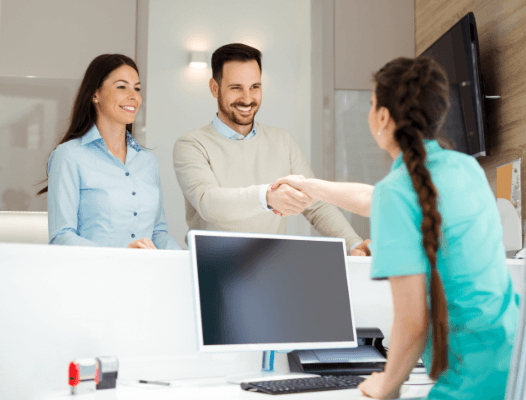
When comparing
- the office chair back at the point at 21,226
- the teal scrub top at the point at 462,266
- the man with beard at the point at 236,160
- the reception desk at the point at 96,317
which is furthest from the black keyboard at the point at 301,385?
the office chair back at the point at 21,226

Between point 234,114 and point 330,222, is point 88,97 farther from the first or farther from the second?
point 330,222

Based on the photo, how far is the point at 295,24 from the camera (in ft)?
13.5

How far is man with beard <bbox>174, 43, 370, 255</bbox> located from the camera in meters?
2.46

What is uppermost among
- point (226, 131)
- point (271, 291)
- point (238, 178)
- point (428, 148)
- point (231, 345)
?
point (226, 131)

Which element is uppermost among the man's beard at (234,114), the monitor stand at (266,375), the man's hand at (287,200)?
the man's beard at (234,114)

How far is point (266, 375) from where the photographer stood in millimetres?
1635

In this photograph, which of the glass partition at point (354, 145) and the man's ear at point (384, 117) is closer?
the man's ear at point (384, 117)

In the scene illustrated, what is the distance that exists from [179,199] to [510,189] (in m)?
2.08

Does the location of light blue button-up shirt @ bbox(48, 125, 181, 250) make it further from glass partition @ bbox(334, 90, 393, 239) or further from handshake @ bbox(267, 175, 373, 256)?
glass partition @ bbox(334, 90, 393, 239)

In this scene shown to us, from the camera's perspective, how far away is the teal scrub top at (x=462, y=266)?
3.21ft

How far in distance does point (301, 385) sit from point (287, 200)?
820mm

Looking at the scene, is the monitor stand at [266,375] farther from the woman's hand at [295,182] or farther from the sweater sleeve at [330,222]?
the sweater sleeve at [330,222]

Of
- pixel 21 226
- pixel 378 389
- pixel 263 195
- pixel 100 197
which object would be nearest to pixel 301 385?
pixel 378 389

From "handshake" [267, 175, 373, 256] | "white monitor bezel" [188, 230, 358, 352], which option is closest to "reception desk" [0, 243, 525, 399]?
"white monitor bezel" [188, 230, 358, 352]
